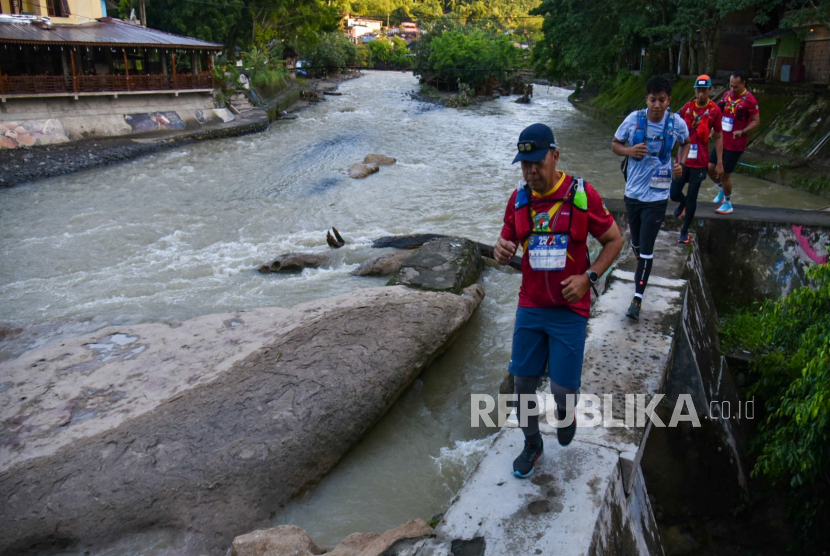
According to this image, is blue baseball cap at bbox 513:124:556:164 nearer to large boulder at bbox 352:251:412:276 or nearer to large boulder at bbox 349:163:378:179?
large boulder at bbox 352:251:412:276

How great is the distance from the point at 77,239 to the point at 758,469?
1226 centimetres

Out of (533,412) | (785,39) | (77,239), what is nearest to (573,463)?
(533,412)

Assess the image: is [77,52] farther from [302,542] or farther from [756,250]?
[302,542]

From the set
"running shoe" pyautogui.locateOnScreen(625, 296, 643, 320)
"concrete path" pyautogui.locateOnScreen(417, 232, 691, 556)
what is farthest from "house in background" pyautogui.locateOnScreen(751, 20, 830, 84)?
"concrete path" pyautogui.locateOnScreen(417, 232, 691, 556)

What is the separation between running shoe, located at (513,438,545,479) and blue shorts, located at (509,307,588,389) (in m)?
0.38

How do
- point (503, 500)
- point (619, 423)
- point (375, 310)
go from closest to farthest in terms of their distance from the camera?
point (503, 500) < point (619, 423) < point (375, 310)

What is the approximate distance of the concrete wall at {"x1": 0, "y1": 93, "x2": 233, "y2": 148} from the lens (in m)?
19.7

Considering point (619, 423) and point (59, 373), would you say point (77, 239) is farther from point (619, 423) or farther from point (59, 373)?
point (619, 423)

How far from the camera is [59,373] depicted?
6082 mm

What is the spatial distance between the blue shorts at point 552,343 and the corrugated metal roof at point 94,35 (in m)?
22.0

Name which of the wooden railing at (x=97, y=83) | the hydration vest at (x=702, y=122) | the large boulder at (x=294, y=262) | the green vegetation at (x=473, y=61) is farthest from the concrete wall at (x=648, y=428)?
the green vegetation at (x=473, y=61)

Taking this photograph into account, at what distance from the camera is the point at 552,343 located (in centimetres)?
322

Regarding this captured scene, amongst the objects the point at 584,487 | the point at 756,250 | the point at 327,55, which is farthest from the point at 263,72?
the point at 584,487

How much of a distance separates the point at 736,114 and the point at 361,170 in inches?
477
